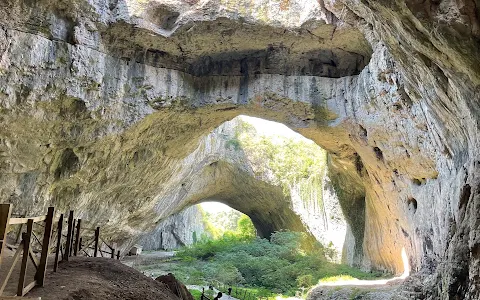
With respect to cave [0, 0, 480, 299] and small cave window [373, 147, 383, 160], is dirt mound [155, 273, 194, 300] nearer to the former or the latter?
cave [0, 0, 480, 299]

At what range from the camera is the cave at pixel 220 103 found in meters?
8.02

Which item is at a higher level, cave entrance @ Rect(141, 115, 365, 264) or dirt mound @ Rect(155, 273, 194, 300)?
cave entrance @ Rect(141, 115, 365, 264)

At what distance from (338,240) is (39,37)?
14487 millimetres

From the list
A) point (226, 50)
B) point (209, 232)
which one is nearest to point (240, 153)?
point (226, 50)

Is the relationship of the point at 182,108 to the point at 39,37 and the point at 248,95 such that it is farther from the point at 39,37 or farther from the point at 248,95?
the point at 39,37

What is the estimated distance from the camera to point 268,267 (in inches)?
666

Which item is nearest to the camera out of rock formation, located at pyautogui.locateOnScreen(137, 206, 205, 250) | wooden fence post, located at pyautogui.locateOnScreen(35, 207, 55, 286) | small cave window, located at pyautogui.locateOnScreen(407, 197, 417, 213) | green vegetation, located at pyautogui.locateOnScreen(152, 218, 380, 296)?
wooden fence post, located at pyautogui.locateOnScreen(35, 207, 55, 286)

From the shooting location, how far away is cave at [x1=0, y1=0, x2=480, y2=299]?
8.02m

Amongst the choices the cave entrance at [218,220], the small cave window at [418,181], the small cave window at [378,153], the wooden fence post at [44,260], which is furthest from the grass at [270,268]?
the cave entrance at [218,220]

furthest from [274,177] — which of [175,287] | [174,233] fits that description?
[174,233]

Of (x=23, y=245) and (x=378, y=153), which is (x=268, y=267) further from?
(x=23, y=245)

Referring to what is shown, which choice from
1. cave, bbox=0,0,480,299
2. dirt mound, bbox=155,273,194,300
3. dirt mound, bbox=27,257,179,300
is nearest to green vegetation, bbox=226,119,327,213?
cave, bbox=0,0,480,299

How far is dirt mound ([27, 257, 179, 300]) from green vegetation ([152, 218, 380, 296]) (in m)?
8.27

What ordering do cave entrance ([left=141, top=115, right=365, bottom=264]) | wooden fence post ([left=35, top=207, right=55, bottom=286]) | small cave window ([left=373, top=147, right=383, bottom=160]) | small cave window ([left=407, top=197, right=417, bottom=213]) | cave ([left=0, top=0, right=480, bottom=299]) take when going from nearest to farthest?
1. wooden fence post ([left=35, top=207, right=55, bottom=286])
2. cave ([left=0, top=0, right=480, bottom=299])
3. small cave window ([left=407, top=197, right=417, bottom=213])
4. small cave window ([left=373, top=147, right=383, bottom=160])
5. cave entrance ([left=141, top=115, right=365, bottom=264])
